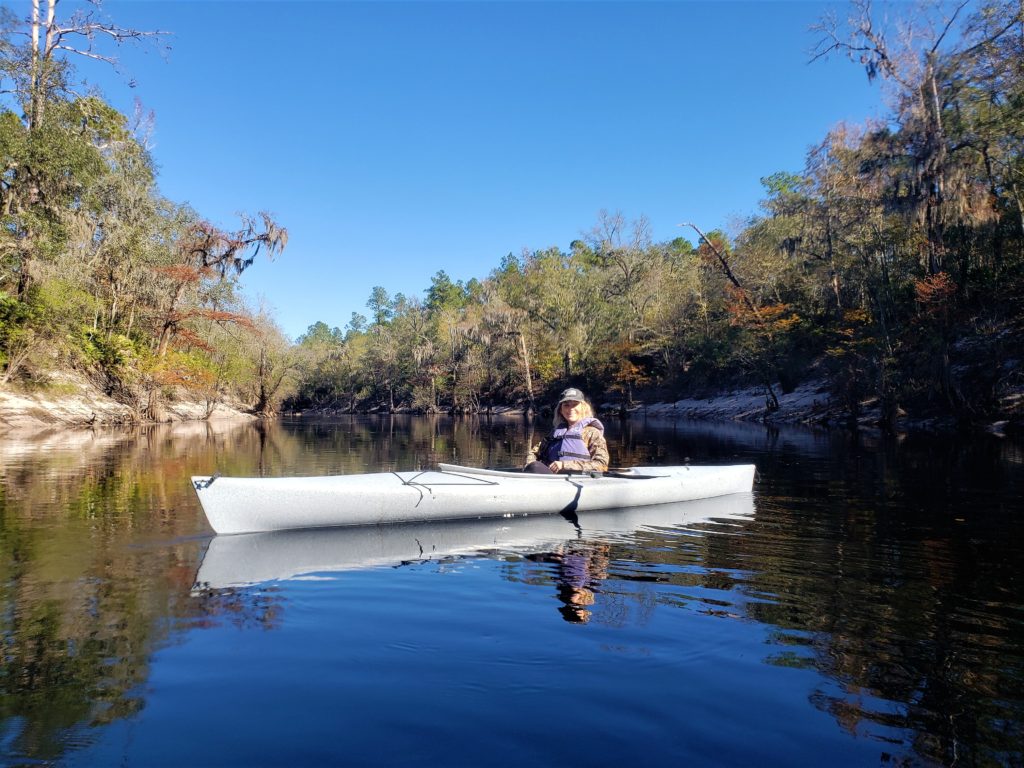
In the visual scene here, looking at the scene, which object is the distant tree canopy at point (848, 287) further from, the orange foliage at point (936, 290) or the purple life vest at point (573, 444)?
the purple life vest at point (573, 444)

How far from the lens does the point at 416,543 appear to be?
6.31 meters

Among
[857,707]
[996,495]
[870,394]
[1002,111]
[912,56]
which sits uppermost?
[912,56]

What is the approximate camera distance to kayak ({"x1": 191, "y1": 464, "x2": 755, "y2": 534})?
246 inches

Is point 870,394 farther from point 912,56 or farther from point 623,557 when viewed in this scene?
point 623,557

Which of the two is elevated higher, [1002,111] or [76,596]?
[1002,111]

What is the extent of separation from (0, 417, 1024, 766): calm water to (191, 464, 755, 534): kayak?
0.84 feet

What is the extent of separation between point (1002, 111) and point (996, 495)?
46.4ft

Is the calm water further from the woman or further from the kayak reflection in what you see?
the woman

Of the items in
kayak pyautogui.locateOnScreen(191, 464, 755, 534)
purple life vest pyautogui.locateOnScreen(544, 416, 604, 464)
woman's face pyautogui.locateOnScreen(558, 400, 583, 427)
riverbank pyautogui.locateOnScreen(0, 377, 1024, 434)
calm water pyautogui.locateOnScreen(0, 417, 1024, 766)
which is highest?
riverbank pyautogui.locateOnScreen(0, 377, 1024, 434)

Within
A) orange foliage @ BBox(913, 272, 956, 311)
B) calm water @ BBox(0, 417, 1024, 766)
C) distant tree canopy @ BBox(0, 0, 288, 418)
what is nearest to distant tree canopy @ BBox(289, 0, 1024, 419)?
orange foliage @ BBox(913, 272, 956, 311)

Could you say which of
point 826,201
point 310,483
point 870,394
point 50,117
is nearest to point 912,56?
point 826,201

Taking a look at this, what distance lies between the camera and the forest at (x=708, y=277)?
18.2m

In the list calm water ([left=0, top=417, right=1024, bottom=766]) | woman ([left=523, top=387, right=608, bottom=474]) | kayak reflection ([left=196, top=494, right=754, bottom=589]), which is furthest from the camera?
woman ([left=523, top=387, right=608, bottom=474])

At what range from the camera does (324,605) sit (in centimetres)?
439
